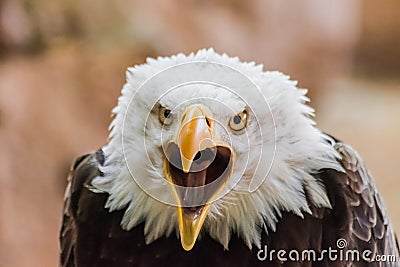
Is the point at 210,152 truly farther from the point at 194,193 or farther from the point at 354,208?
the point at 354,208

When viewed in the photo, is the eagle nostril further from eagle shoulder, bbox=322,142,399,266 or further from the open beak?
eagle shoulder, bbox=322,142,399,266

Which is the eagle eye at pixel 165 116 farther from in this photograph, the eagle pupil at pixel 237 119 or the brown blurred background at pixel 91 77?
the brown blurred background at pixel 91 77

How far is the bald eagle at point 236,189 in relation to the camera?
611 mm

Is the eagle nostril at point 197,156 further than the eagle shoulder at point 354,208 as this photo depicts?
No

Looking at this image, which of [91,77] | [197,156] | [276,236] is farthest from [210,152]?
[91,77]

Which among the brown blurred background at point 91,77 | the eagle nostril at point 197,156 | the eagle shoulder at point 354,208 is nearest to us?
the eagle nostril at point 197,156

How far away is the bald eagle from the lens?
2.01ft

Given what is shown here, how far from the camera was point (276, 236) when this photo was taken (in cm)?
65

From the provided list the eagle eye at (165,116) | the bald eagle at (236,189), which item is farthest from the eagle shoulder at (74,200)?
the eagle eye at (165,116)

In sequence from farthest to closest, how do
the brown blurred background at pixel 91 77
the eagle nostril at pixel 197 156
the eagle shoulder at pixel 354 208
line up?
the brown blurred background at pixel 91 77
the eagle shoulder at pixel 354 208
the eagle nostril at pixel 197 156

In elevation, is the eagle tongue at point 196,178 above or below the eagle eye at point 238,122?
below

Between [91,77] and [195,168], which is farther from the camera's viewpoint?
[91,77]

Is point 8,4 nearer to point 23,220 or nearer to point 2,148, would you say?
point 2,148

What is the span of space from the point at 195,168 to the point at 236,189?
0.08 m
